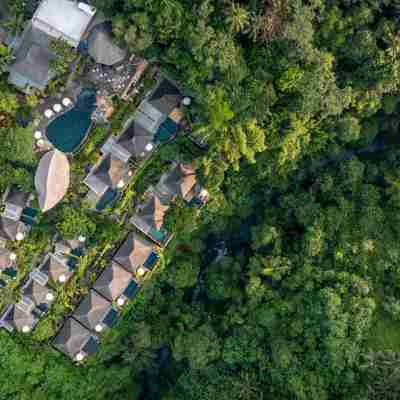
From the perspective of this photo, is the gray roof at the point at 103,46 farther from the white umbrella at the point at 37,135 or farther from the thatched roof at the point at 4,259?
the thatched roof at the point at 4,259

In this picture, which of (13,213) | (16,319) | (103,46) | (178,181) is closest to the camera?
(103,46)

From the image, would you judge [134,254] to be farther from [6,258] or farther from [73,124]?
[73,124]

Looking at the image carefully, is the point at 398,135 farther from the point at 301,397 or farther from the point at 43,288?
the point at 43,288

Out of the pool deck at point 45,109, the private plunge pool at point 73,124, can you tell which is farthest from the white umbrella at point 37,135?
the private plunge pool at point 73,124

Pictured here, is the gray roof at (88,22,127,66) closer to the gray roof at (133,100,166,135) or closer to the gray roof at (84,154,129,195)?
the gray roof at (133,100,166,135)

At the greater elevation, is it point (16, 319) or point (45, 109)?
point (45, 109)

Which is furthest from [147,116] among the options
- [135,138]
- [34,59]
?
[34,59]
